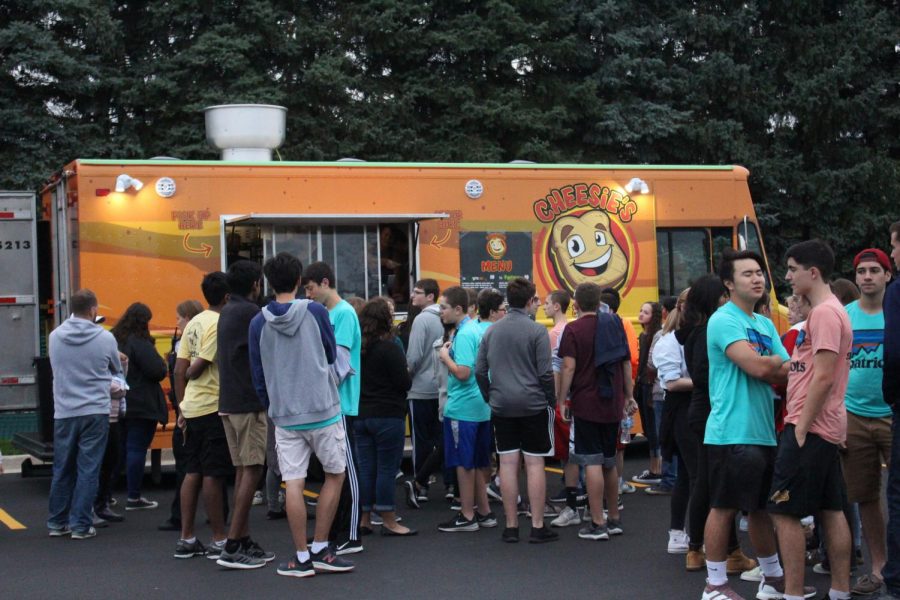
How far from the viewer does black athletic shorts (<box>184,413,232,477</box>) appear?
7926 millimetres

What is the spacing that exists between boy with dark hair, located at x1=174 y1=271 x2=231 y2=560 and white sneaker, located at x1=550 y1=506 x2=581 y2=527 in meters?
2.47

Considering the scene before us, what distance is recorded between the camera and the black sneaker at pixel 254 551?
783 centimetres

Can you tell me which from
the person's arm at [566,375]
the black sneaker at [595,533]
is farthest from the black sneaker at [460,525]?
the person's arm at [566,375]

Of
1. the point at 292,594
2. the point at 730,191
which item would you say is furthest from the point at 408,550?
the point at 730,191

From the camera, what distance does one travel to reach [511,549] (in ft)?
27.3

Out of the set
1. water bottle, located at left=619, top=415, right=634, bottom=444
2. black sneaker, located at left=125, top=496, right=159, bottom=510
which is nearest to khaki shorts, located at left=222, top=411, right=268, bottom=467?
black sneaker, located at left=125, top=496, right=159, bottom=510

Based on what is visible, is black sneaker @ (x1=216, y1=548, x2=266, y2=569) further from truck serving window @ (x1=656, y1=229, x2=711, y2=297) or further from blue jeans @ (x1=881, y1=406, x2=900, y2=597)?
truck serving window @ (x1=656, y1=229, x2=711, y2=297)

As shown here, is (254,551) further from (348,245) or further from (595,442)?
Answer: (348,245)

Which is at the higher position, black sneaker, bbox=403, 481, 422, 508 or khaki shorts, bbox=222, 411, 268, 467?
khaki shorts, bbox=222, 411, 268, 467

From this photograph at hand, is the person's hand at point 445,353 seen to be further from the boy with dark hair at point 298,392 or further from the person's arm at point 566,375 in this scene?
the boy with dark hair at point 298,392

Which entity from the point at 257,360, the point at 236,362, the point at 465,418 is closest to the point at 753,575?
the point at 465,418

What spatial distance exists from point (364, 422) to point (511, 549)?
1372 mm

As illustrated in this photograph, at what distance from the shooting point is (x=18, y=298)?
12.4 meters

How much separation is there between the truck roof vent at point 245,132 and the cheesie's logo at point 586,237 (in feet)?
9.44
